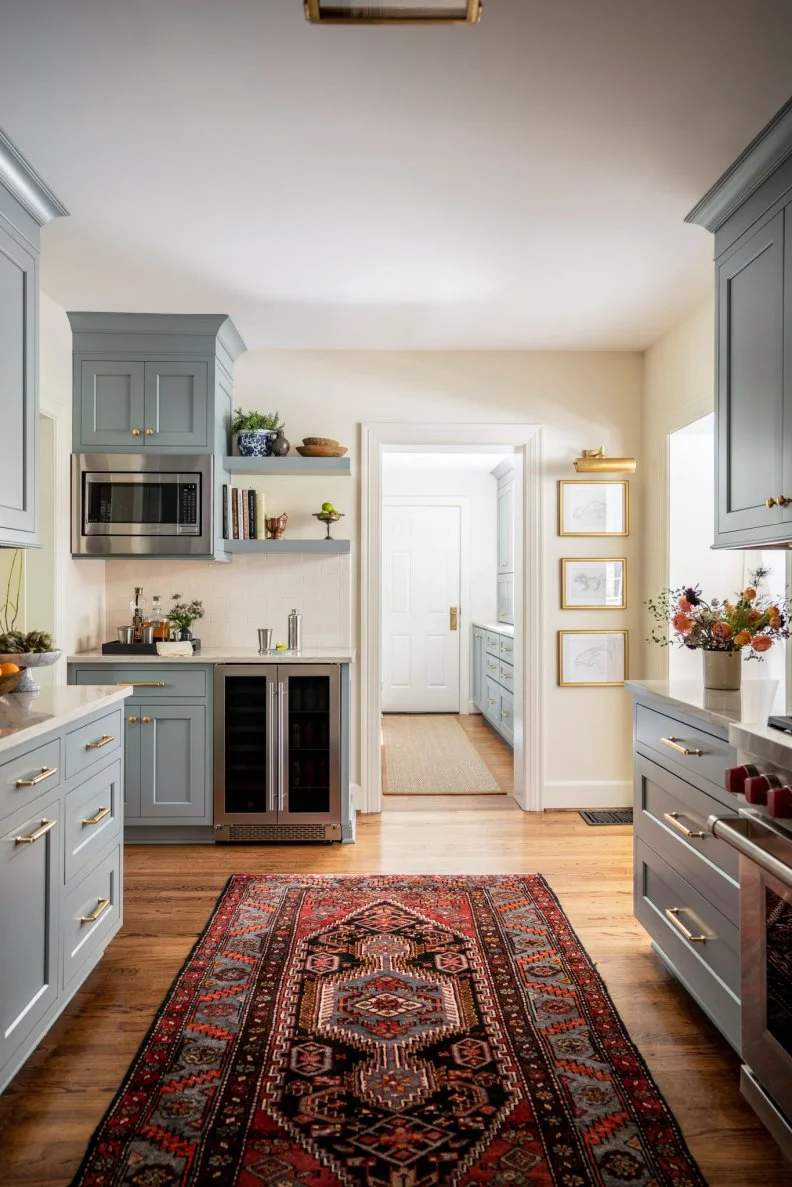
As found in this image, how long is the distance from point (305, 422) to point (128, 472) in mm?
1065

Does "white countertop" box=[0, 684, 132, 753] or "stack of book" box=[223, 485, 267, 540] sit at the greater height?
"stack of book" box=[223, 485, 267, 540]

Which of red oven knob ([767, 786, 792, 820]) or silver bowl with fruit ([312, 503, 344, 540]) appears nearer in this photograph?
red oven knob ([767, 786, 792, 820])

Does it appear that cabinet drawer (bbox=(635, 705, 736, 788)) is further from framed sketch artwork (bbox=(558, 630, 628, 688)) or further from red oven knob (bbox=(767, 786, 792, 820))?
framed sketch artwork (bbox=(558, 630, 628, 688))

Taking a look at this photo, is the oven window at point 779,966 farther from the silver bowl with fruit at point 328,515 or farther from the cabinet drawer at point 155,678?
the silver bowl with fruit at point 328,515

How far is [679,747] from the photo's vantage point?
2424 mm

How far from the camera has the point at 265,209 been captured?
9.43ft

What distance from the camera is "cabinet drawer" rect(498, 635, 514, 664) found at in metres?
6.09

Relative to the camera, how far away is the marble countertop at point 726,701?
7.06ft

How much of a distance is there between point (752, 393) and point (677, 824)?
1.35 meters

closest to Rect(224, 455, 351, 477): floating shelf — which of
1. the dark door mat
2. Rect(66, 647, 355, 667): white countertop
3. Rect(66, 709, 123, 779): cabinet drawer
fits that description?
Rect(66, 647, 355, 667): white countertop

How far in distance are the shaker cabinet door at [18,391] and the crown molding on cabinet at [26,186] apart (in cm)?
16

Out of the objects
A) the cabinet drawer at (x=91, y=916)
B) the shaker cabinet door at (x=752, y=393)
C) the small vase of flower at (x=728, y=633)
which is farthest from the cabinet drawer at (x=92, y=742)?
the shaker cabinet door at (x=752, y=393)

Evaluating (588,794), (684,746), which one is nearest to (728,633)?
(684,746)

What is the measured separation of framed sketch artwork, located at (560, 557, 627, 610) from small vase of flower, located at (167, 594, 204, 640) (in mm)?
2099
